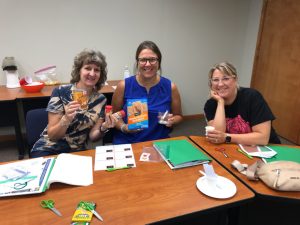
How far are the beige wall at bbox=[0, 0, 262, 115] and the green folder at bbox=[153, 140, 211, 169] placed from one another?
2.57m

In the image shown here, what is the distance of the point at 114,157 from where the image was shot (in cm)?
154

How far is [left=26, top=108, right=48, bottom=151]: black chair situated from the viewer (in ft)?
6.38

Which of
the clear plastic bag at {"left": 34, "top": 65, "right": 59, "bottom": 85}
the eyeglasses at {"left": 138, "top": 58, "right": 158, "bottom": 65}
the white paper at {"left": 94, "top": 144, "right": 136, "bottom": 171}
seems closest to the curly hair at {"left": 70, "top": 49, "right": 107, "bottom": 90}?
the eyeglasses at {"left": 138, "top": 58, "right": 158, "bottom": 65}

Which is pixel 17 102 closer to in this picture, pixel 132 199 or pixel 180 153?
pixel 180 153

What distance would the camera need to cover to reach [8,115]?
3.09 meters

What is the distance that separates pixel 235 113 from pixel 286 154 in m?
0.46

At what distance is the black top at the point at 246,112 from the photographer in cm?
177

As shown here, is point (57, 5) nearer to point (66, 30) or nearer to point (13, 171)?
point (66, 30)

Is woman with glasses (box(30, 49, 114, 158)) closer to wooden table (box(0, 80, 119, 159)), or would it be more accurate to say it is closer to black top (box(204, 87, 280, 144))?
black top (box(204, 87, 280, 144))

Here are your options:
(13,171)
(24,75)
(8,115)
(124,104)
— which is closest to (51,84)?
(24,75)

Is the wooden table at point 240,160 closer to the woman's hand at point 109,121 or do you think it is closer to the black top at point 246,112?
the black top at point 246,112

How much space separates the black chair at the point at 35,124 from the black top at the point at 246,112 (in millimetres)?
1373

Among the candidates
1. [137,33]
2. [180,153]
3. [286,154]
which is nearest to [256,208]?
[286,154]

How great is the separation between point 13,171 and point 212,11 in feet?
13.2
